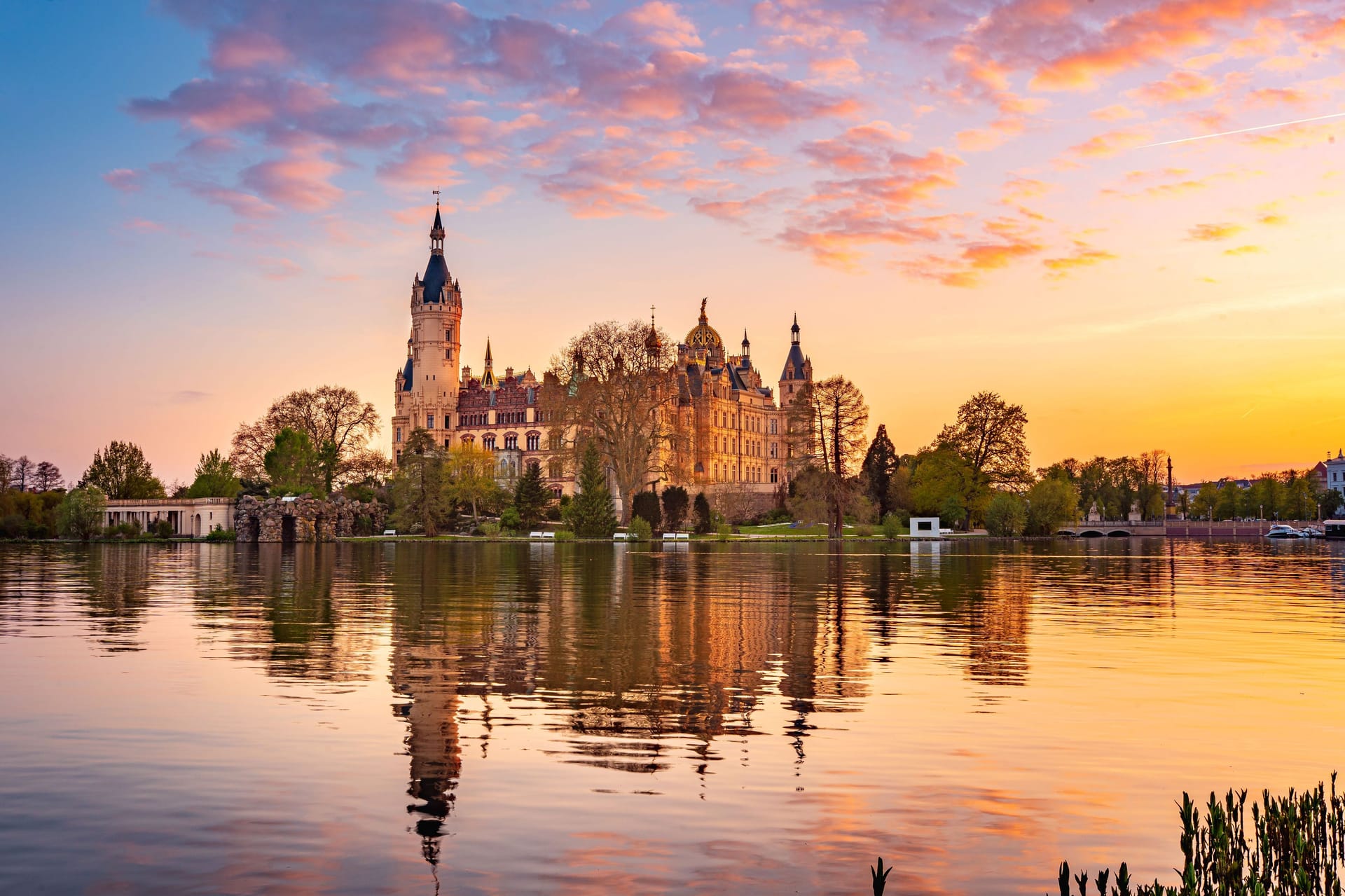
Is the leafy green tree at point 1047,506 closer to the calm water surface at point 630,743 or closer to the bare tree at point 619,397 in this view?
the bare tree at point 619,397

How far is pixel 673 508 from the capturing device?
97.9 m

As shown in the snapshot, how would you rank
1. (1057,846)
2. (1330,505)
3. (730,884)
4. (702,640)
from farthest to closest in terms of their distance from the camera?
(1330,505) → (702,640) → (1057,846) → (730,884)

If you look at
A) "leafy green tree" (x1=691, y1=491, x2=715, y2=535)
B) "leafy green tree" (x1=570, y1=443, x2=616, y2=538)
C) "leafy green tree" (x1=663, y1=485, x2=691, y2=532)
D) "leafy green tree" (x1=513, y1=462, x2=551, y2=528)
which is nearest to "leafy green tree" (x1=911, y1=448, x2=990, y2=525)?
"leafy green tree" (x1=691, y1=491, x2=715, y2=535)

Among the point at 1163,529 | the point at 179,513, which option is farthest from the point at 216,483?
the point at 1163,529

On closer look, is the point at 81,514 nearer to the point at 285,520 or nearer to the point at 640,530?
the point at 285,520

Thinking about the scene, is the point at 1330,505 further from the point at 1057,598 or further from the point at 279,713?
the point at 279,713

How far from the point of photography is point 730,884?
737 centimetres

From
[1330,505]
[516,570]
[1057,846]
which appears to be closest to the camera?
[1057,846]

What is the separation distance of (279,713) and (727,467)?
158 m

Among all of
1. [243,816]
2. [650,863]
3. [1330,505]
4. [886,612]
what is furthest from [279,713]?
[1330,505]

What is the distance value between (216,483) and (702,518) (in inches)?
1974

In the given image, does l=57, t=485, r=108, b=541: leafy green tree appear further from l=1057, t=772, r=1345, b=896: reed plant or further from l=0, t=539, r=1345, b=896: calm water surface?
l=1057, t=772, r=1345, b=896: reed plant

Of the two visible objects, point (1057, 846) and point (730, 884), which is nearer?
point (730, 884)

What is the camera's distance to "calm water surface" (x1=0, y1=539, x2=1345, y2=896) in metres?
7.90
